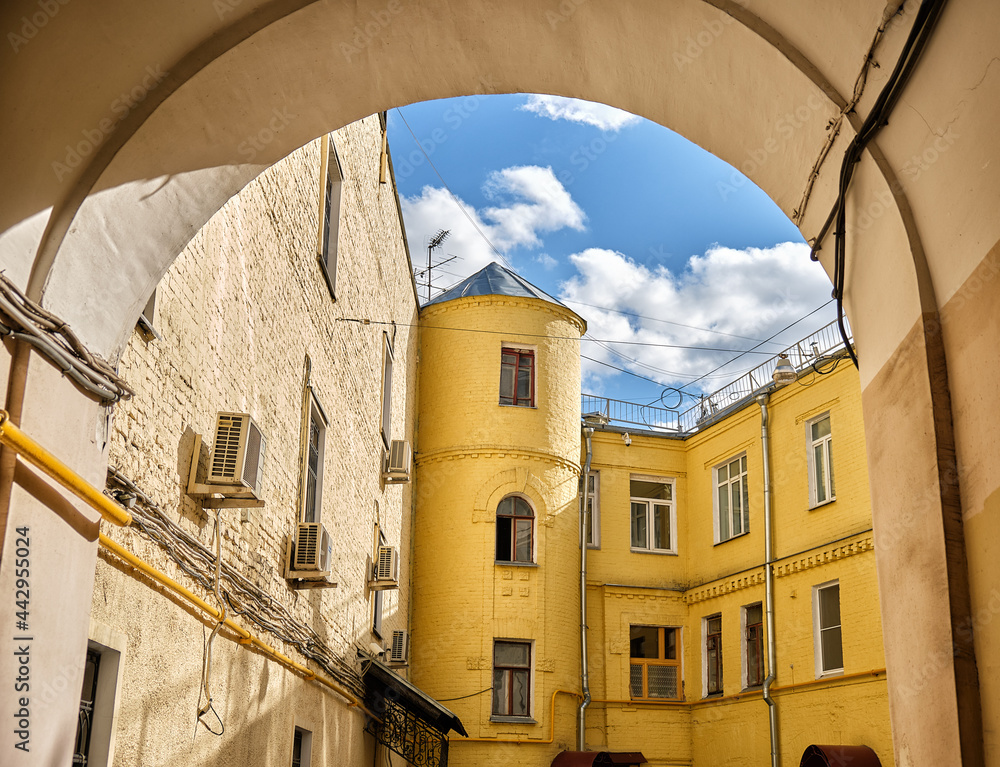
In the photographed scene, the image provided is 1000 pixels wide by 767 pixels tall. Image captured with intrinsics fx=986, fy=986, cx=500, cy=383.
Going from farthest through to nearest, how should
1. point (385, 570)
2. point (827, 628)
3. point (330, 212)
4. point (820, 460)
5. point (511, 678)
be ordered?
point (511, 678), point (820, 460), point (827, 628), point (385, 570), point (330, 212)

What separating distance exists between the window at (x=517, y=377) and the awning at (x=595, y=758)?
7.33 m

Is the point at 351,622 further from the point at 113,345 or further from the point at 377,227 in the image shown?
the point at 113,345

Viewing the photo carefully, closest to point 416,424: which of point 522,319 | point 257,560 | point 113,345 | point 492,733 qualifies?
point 522,319

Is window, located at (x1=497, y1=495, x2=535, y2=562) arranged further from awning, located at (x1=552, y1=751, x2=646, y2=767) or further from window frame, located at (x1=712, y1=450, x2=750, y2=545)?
window frame, located at (x1=712, y1=450, x2=750, y2=545)

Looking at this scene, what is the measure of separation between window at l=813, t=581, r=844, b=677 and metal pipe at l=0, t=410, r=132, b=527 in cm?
1593

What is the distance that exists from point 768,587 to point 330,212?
12.0 metres

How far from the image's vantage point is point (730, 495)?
21.8m

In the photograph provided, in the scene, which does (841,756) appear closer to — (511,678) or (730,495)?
(511,678)

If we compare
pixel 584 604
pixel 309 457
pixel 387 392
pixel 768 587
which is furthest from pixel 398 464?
pixel 768 587

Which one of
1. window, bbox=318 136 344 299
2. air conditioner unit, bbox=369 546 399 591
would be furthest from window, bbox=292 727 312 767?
window, bbox=318 136 344 299

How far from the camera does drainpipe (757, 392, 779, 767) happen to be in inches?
729

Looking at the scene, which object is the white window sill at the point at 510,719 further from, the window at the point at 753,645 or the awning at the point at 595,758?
the window at the point at 753,645

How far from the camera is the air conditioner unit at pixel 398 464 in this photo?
1639 centimetres

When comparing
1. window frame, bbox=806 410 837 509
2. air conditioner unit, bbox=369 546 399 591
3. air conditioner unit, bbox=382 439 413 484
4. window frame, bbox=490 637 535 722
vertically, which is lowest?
window frame, bbox=490 637 535 722
